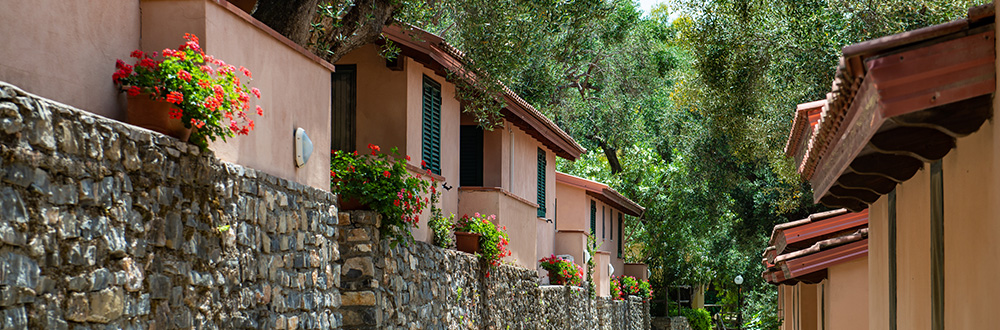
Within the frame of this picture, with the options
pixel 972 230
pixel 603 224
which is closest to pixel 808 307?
pixel 972 230

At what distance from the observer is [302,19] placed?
33.6 ft

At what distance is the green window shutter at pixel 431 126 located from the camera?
1443 centimetres

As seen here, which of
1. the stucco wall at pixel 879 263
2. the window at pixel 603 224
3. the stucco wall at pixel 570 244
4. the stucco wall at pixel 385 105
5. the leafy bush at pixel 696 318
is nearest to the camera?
the stucco wall at pixel 879 263

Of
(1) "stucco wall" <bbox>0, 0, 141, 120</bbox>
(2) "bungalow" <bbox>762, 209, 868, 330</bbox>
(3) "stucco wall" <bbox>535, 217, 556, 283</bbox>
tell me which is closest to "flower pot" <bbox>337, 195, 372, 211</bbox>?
(1) "stucco wall" <bbox>0, 0, 141, 120</bbox>

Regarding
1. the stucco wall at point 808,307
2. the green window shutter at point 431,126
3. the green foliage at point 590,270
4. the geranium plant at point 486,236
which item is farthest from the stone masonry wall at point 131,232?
the green foliage at point 590,270

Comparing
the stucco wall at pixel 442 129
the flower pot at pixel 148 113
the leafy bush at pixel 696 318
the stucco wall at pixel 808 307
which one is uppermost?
the stucco wall at pixel 442 129

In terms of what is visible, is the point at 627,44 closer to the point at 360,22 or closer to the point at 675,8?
the point at 675,8

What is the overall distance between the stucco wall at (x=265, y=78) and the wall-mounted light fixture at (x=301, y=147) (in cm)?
6

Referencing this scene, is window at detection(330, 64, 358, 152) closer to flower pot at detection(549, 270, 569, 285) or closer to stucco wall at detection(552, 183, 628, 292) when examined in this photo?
flower pot at detection(549, 270, 569, 285)

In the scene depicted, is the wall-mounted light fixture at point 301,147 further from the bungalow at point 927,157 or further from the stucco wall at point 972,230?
the stucco wall at point 972,230

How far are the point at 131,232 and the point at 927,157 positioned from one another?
4482mm

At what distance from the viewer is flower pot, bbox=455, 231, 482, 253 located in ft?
48.6

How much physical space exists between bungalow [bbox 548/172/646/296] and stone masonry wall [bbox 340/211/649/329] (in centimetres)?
436

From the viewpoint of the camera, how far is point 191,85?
6402mm
